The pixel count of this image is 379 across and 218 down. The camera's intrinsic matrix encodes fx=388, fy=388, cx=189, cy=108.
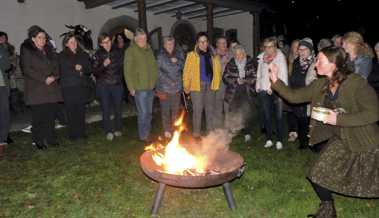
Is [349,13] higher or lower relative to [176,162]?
higher

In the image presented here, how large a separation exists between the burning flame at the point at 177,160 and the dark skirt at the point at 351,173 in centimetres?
130

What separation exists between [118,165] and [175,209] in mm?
1880

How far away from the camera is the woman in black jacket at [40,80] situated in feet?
21.8

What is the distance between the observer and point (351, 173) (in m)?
3.80

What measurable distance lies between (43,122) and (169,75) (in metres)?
2.47

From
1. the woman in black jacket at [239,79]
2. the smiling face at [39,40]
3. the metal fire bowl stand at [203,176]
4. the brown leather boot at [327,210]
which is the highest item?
the smiling face at [39,40]

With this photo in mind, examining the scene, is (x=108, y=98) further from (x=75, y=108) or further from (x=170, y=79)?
(x=170, y=79)

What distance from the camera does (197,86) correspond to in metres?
7.30

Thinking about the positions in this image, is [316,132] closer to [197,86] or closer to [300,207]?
[300,207]

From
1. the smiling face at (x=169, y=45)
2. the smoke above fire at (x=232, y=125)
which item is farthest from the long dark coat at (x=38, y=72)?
the smoke above fire at (x=232, y=125)

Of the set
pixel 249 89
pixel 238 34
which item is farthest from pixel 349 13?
pixel 249 89

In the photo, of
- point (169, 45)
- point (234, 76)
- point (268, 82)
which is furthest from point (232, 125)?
point (169, 45)

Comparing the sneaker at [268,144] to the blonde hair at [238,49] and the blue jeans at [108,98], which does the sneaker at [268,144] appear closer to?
the blonde hair at [238,49]

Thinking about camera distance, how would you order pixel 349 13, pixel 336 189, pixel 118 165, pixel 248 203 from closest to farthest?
pixel 336 189
pixel 248 203
pixel 118 165
pixel 349 13
